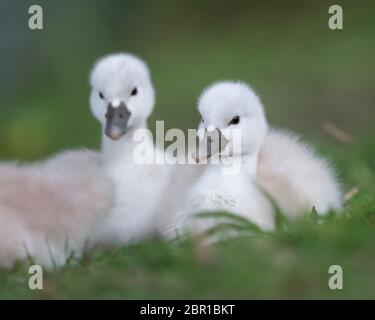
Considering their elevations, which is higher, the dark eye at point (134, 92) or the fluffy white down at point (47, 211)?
the dark eye at point (134, 92)

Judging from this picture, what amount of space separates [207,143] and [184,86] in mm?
6417

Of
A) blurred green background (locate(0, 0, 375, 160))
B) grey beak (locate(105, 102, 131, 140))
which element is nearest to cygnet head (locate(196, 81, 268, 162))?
grey beak (locate(105, 102, 131, 140))

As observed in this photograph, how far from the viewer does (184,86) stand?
11.2 metres

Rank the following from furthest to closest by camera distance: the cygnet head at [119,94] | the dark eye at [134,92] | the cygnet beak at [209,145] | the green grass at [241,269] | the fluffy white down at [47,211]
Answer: the dark eye at [134,92]
the cygnet head at [119,94]
the cygnet beak at [209,145]
the fluffy white down at [47,211]
the green grass at [241,269]

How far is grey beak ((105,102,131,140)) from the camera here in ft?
17.2

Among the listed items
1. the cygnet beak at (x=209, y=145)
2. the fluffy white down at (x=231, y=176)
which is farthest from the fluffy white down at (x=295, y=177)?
the cygnet beak at (x=209, y=145)

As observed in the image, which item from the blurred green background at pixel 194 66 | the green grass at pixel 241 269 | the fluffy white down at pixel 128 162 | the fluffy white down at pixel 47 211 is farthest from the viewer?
the blurred green background at pixel 194 66

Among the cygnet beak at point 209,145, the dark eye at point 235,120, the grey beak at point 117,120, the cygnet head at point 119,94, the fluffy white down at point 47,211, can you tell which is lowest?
the fluffy white down at point 47,211

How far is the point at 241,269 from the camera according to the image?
3844 mm

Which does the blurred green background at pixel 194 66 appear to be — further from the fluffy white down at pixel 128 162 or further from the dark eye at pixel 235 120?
the dark eye at pixel 235 120

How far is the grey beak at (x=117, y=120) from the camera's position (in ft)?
17.2

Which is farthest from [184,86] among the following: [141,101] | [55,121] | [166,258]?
[166,258]

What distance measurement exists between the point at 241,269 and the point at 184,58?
8.64 meters
